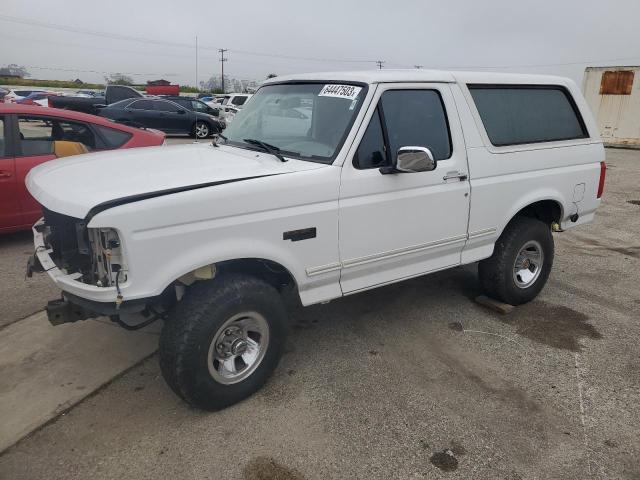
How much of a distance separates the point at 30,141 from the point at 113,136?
91 centimetres

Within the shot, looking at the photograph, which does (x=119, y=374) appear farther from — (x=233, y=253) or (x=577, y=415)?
(x=577, y=415)

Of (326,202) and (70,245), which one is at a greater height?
(326,202)

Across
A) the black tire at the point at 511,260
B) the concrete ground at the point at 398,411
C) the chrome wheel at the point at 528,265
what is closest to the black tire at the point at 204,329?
the concrete ground at the point at 398,411

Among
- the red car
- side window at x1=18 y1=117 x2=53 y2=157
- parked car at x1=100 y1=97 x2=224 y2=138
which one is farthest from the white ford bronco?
parked car at x1=100 y1=97 x2=224 y2=138

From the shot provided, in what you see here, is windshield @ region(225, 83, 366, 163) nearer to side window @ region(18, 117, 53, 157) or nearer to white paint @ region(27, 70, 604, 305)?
white paint @ region(27, 70, 604, 305)

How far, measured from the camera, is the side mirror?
3213 millimetres

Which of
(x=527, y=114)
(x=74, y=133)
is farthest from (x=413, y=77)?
(x=74, y=133)

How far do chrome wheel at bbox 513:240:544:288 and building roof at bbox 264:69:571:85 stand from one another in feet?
4.82

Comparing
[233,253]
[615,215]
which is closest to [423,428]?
[233,253]

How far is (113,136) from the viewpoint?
6.32 metres

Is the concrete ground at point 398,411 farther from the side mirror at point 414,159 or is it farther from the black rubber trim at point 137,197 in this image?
the side mirror at point 414,159

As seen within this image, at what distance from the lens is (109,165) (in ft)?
10.7

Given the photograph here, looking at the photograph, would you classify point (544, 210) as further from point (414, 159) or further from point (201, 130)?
point (201, 130)

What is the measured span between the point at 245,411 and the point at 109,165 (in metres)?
1.76
